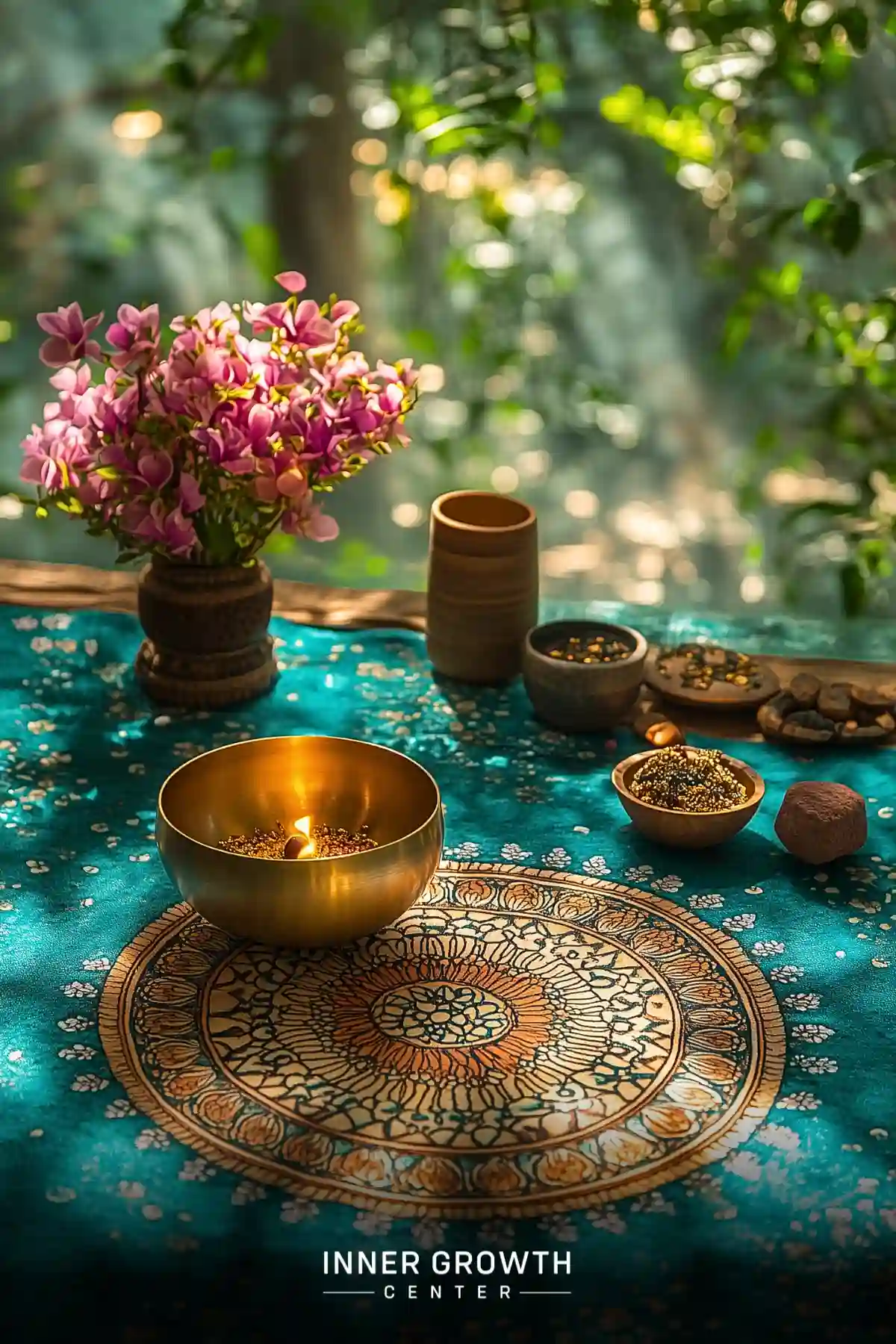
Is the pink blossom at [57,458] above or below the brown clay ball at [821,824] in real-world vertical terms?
above

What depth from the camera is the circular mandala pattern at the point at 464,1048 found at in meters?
1.18

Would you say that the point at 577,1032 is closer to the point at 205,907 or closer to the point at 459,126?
the point at 205,907

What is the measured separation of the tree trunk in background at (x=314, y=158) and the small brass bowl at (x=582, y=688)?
851 millimetres

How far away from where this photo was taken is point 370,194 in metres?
2.42

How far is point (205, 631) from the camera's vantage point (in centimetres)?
187

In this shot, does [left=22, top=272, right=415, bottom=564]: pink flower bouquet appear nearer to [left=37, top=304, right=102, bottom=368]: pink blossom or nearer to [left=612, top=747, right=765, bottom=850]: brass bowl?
[left=37, top=304, right=102, bottom=368]: pink blossom

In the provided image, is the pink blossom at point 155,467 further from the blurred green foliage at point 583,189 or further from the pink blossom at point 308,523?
the blurred green foliage at point 583,189

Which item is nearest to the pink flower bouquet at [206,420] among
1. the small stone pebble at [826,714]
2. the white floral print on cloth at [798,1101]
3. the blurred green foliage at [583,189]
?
the small stone pebble at [826,714]

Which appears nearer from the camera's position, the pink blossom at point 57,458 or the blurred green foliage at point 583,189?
the pink blossom at point 57,458

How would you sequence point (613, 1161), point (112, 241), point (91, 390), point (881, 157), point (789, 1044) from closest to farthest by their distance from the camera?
point (613, 1161), point (789, 1044), point (91, 390), point (881, 157), point (112, 241)

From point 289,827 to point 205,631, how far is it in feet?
1.36

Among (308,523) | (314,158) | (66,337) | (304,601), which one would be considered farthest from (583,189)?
(66,337)

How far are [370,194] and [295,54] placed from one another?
0.22m

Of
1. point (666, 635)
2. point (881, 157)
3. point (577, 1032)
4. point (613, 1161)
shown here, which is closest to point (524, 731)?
point (666, 635)
